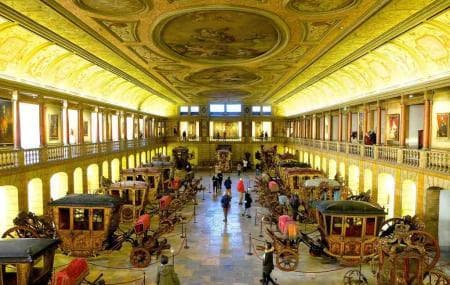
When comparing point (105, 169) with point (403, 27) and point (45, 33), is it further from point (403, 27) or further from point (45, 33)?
point (403, 27)

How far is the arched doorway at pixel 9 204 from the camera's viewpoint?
45.7 ft

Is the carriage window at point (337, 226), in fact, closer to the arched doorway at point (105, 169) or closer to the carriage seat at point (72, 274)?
the carriage seat at point (72, 274)

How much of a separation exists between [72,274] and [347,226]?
8503mm

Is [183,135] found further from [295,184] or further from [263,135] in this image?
[295,184]

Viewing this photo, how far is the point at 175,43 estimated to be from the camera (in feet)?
53.0

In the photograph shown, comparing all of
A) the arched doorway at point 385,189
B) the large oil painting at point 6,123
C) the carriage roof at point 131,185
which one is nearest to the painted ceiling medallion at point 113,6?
the carriage roof at point 131,185

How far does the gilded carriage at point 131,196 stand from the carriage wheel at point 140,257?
17.0 ft

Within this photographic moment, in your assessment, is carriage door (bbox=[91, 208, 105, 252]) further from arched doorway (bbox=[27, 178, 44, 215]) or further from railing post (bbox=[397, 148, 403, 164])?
railing post (bbox=[397, 148, 403, 164])

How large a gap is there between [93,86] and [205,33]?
1204 cm

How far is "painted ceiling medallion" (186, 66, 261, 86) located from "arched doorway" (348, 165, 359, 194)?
9.03m

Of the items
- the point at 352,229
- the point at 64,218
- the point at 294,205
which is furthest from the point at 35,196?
the point at 352,229

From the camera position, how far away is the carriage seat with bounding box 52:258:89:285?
26.5ft

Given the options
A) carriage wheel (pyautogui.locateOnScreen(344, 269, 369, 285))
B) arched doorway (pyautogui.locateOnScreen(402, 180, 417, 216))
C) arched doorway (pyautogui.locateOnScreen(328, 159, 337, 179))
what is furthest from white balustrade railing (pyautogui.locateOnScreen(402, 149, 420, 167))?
arched doorway (pyautogui.locateOnScreen(328, 159, 337, 179))

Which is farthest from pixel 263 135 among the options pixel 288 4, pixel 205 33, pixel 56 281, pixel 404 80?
pixel 56 281
